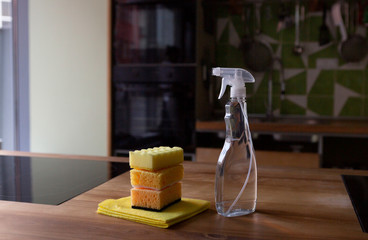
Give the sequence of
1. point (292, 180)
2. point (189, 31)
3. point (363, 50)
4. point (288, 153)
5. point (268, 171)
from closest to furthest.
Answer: point (292, 180)
point (268, 171)
point (288, 153)
point (189, 31)
point (363, 50)

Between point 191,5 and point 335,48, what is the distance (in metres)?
1.05

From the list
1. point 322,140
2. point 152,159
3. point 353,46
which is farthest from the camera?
point 353,46

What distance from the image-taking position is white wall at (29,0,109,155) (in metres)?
2.79

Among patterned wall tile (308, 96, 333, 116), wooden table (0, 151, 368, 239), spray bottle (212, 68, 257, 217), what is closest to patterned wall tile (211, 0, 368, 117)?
patterned wall tile (308, 96, 333, 116)

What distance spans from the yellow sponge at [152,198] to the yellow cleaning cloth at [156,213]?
1 cm

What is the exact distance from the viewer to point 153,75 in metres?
2.69

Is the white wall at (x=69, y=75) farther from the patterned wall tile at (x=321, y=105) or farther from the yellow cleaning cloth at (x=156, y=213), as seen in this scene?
the yellow cleaning cloth at (x=156, y=213)

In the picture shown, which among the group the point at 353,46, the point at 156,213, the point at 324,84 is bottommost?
the point at 156,213

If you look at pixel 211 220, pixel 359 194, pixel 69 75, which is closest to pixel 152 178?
pixel 211 220

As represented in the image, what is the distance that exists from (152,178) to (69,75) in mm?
2245

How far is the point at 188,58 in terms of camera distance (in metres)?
2.63

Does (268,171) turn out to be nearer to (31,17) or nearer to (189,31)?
(189,31)

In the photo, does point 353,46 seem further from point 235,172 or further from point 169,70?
point 235,172

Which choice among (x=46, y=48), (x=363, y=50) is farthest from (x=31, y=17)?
(x=363, y=50)
